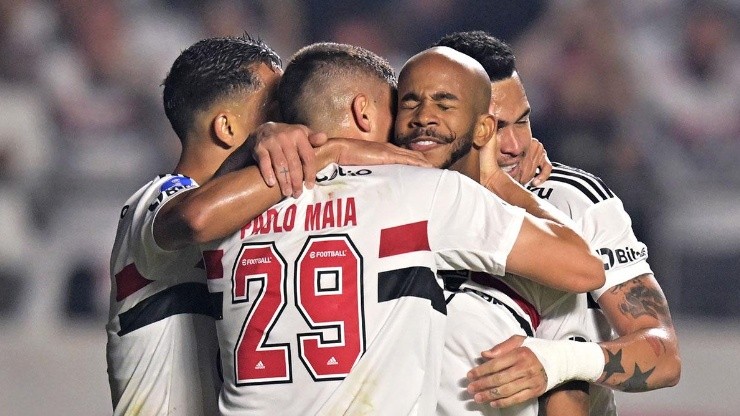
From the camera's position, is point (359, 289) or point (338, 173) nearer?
point (359, 289)

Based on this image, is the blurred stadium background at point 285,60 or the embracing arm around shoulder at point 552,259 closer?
the embracing arm around shoulder at point 552,259

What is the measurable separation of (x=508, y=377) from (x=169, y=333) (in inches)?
36.8

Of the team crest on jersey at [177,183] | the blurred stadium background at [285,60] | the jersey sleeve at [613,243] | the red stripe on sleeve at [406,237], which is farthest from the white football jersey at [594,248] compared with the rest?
the blurred stadium background at [285,60]

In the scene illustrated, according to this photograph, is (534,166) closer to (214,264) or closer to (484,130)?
(484,130)

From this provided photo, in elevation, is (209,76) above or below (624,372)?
above

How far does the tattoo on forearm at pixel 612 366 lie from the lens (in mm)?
2793

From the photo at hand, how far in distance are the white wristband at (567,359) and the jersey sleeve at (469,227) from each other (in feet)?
0.77

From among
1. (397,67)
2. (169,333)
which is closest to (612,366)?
(169,333)

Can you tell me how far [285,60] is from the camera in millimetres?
8297

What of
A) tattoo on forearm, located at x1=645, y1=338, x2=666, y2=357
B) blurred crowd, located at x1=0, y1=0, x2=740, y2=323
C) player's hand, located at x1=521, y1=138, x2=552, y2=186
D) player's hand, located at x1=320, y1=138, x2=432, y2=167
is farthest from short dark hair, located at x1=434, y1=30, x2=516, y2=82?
blurred crowd, located at x1=0, y1=0, x2=740, y2=323

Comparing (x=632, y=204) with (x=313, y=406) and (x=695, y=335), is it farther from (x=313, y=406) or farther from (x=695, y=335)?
(x=313, y=406)

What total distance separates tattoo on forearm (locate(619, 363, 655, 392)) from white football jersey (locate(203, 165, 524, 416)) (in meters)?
0.53

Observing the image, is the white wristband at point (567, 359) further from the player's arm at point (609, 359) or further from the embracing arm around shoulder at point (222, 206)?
the embracing arm around shoulder at point (222, 206)

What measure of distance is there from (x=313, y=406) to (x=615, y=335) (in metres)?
1.14
